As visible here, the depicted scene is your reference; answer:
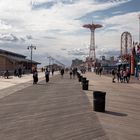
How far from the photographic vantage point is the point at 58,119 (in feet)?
46.5

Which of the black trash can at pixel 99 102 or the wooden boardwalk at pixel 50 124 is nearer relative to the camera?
the wooden boardwalk at pixel 50 124

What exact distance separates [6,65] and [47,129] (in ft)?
269

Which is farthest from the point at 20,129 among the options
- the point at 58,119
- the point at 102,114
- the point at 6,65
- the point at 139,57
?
the point at 6,65

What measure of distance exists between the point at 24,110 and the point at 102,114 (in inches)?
141

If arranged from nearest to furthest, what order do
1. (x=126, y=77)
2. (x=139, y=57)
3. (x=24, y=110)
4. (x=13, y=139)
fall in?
(x=13, y=139) < (x=24, y=110) < (x=126, y=77) < (x=139, y=57)

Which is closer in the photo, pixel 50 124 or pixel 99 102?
pixel 50 124

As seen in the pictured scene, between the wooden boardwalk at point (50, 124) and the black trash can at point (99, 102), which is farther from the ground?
the black trash can at point (99, 102)

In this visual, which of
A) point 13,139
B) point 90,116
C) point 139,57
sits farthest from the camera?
point 139,57

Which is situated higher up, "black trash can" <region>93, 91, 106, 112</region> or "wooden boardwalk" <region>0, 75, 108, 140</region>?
"black trash can" <region>93, 91, 106, 112</region>

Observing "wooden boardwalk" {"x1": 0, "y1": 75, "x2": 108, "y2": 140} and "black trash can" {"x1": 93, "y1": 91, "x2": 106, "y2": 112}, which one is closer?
"wooden boardwalk" {"x1": 0, "y1": 75, "x2": 108, "y2": 140}

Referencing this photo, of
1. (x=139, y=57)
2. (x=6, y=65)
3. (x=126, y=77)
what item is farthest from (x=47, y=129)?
(x=6, y=65)

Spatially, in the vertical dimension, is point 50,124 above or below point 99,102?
below

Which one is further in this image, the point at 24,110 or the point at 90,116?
the point at 24,110

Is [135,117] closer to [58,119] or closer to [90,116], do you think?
[90,116]
